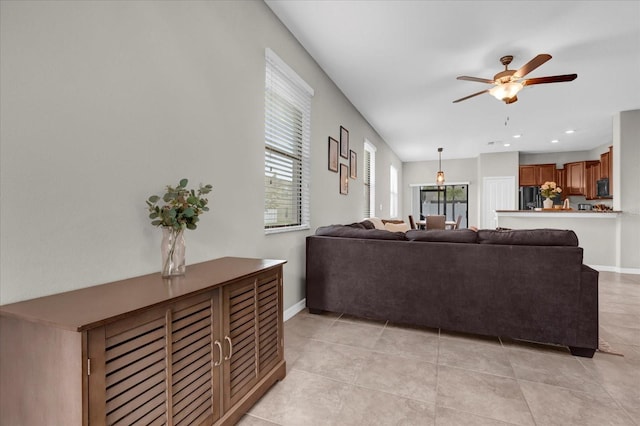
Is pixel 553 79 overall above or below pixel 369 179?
above

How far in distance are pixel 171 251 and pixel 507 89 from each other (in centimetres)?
373

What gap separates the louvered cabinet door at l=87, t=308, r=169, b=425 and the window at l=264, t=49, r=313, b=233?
1.61 m

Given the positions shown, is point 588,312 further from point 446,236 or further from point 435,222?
point 435,222

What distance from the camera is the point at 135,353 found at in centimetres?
100

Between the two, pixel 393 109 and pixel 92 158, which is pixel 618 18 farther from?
pixel 92 158

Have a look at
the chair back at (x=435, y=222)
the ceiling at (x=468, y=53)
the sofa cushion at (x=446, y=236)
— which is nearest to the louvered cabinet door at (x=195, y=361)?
the sofa cushion at (x=446, y=236)

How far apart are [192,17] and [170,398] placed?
203cm

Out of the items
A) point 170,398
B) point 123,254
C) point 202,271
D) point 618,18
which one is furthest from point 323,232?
point 618,18

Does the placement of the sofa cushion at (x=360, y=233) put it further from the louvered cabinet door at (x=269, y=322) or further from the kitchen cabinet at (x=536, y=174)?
the kitchen cabinet at (x=536, y=174)

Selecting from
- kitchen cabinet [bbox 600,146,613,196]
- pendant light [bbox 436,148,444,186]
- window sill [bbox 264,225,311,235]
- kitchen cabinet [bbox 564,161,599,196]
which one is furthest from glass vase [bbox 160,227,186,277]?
kitchen cabinet [bbox 564,161,599,196]

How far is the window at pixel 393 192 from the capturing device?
7.99m

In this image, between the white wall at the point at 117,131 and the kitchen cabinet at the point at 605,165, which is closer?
the white wall at the point at 117,131

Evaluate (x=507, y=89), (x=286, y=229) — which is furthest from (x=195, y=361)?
(x=507, y=89)

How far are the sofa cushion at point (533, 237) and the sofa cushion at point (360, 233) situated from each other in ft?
2.24
